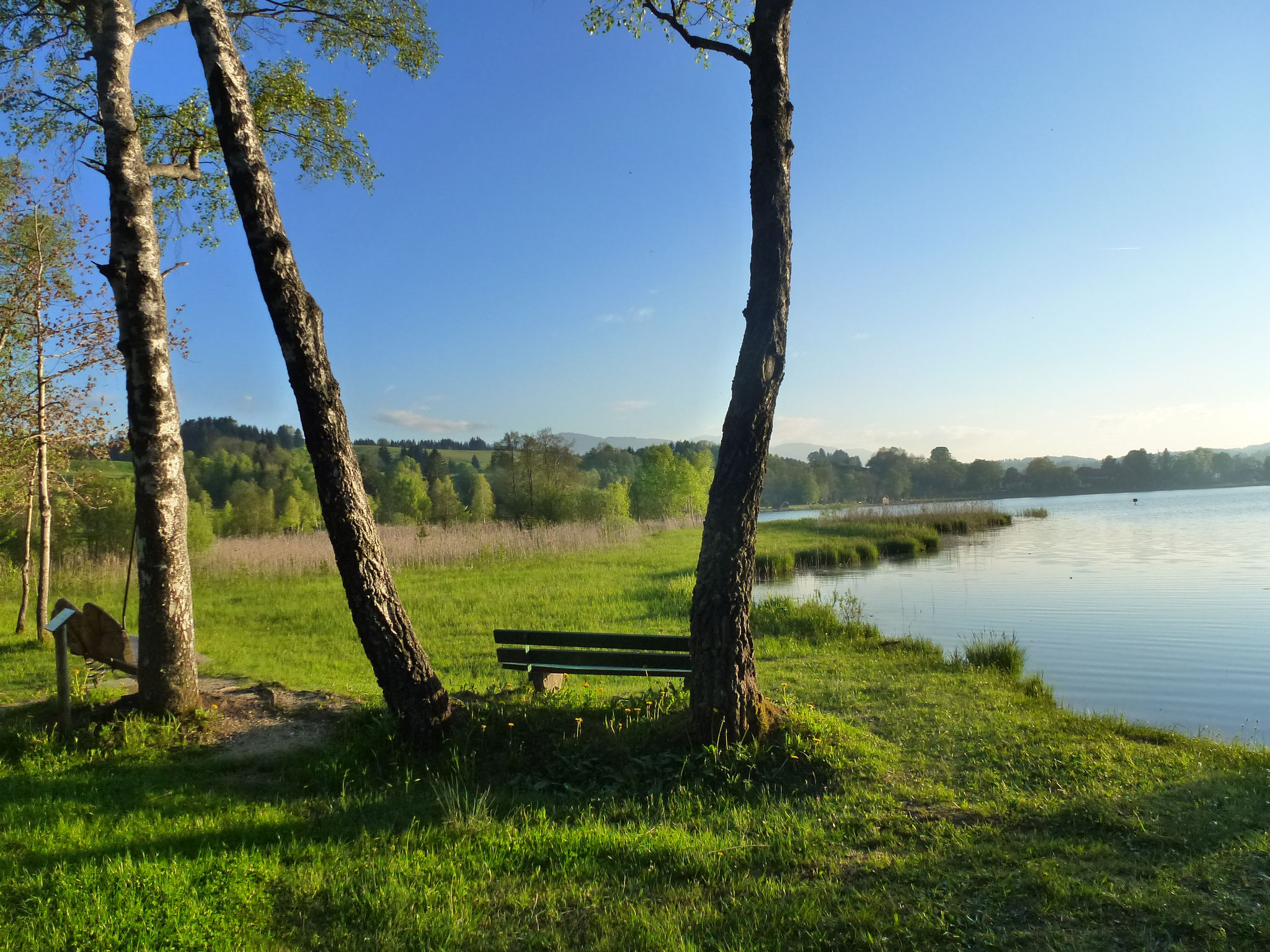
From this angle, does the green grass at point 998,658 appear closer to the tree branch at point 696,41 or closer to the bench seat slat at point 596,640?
the bench seat slat at point 596,640

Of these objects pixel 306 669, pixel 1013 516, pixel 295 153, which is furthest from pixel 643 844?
pixel 1013 516

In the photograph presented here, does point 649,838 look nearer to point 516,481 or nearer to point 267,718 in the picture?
point 267,718

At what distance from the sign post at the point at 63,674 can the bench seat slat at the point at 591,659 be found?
3.37m

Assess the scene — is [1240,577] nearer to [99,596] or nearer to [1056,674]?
[1056,674]

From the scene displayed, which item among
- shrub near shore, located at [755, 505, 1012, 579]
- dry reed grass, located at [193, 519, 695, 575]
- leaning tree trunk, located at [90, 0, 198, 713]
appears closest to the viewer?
leaning tree trunk, located at [90, 0, 198, 713]

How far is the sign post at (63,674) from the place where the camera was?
5555 millimetres

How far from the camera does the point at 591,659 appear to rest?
265 inches

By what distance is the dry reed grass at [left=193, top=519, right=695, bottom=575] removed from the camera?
64.8ft

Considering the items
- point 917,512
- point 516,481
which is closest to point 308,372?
point 516,481

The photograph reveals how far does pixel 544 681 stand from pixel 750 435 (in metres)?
3.37

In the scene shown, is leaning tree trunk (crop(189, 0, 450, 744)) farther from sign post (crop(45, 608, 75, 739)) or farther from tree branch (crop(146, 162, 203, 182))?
sign post (crop(45, 608, 75, 739))

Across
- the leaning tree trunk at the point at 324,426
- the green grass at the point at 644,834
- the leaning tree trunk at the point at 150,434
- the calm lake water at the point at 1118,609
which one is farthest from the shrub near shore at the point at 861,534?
the leaning tree trunk at the point at 150,434

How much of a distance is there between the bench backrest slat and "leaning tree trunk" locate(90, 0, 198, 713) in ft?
8.82

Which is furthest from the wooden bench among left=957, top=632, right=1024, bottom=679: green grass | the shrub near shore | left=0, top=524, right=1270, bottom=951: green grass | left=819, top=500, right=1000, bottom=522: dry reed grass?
left=819, top=500, right=1000, bottom=522: dry reed grass
